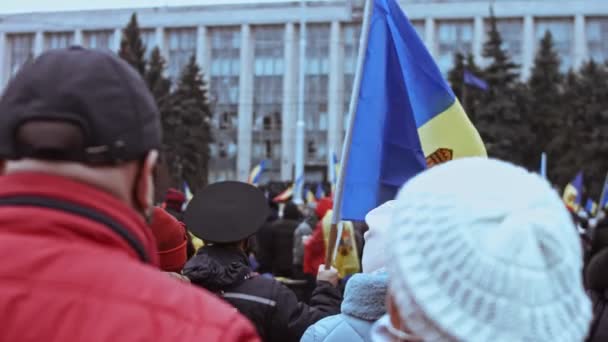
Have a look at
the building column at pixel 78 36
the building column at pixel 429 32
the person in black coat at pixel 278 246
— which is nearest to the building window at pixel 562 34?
the building column at pixel 429 32

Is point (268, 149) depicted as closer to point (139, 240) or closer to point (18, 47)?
point (18, 47)

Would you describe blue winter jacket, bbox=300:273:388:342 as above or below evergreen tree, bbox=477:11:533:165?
above

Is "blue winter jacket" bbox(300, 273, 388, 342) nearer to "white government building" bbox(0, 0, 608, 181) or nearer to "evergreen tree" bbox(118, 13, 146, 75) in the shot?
"evergreen tree" bbox(118, 13, 146, 75)

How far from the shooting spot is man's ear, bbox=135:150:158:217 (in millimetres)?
1422

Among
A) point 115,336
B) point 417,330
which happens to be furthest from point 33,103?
point 417,330

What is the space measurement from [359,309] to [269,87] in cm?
6349

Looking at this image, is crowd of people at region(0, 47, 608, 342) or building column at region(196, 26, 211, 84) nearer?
crowd of people at region(0, 47, 608, 342)

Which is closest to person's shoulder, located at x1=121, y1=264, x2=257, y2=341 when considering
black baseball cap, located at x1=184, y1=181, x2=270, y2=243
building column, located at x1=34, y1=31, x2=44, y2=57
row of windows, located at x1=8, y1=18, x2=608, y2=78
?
black baseball cap, located at x1=184, y1=181, x2=270, y2=243

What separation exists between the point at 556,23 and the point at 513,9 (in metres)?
3.94

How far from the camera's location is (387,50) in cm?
428

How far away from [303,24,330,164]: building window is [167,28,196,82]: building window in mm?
10821

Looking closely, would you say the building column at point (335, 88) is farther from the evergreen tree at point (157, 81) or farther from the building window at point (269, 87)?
the evergreen tree at point (157, 81)

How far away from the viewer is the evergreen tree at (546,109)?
139 ft

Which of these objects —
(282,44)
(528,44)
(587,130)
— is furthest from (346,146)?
(528,44)
